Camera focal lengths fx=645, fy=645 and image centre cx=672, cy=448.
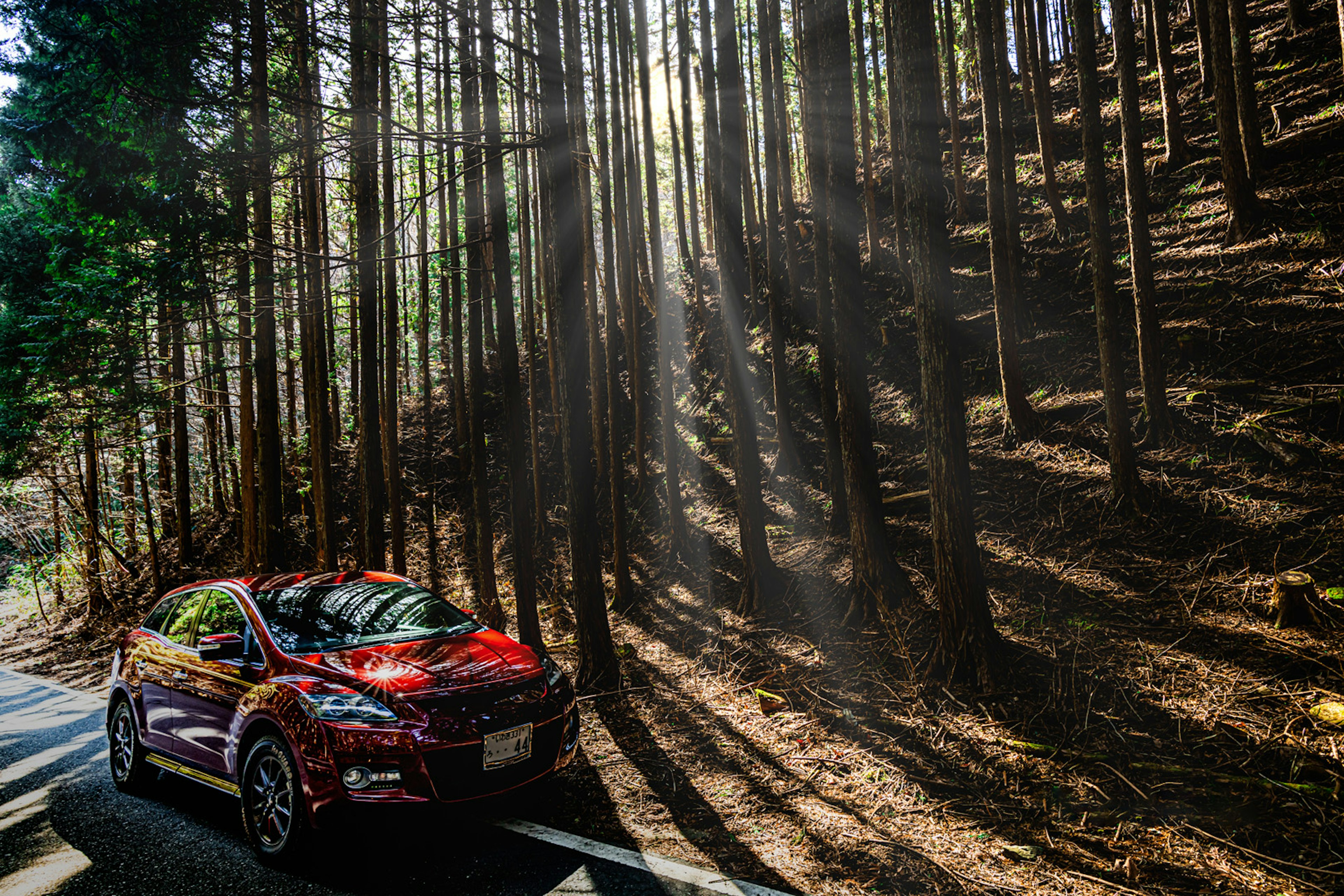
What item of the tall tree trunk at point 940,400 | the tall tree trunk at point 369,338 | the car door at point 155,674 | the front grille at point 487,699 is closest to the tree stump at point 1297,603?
the tall tree trunk at point 940,400

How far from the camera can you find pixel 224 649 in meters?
4.39

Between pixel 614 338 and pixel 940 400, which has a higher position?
pixel 614 338

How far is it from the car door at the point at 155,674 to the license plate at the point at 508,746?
280 cm

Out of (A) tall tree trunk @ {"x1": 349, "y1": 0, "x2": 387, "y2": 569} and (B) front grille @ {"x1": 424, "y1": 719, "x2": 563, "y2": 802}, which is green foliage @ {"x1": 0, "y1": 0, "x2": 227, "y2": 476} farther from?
(B) front grille @ {"x1": 424, "y1": 719, "x2": 563, "y2": 802}

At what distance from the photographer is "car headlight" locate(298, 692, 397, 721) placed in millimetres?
3828

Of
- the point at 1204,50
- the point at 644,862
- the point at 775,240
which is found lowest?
the point at 644,862

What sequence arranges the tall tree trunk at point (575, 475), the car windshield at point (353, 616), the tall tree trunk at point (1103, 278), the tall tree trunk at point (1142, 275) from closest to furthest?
1. the car windshield at point (353, 616)
2. the tall tree trunk at point (1103, 278)
3. the tall tree trunk at point (575, 475)
4. the tall tree trunk at point (1142, 275)

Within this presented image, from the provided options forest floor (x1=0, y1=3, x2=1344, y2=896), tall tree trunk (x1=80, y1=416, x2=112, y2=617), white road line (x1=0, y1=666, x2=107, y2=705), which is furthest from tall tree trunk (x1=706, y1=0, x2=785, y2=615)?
tall tree trunk (x1=80, y1=416, x2=112, y2=617)

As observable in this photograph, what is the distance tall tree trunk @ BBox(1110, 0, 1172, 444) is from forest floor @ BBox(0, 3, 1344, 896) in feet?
0.99

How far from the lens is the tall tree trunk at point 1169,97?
10820 mm

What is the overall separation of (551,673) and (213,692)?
2346mm

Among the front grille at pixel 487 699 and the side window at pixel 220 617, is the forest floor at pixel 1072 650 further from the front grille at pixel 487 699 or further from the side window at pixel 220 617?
the side window at pixel 220 617

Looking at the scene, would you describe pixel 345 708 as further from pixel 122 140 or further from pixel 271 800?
pixel 122 140

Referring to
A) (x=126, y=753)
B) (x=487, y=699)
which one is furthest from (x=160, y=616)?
(x=487, y=699)
